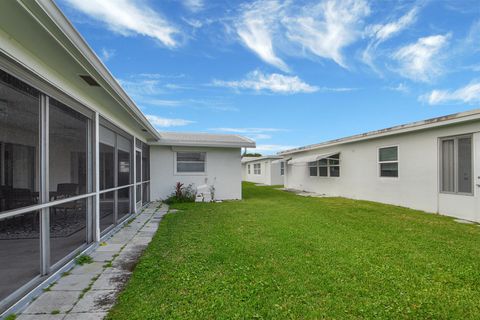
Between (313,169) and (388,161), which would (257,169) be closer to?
(313,169)

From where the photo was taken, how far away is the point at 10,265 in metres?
3.71

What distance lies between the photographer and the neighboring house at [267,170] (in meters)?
26.4

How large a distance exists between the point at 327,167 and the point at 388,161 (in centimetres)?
497

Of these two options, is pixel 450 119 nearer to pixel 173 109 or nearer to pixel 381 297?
pixel 381 297

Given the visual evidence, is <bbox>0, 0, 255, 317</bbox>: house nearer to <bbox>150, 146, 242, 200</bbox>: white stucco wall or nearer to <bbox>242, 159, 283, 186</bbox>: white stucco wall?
<bbox>150, 146, 242, 200</bbox>: white stucco wall

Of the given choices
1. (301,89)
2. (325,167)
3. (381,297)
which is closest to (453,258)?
(381,297)

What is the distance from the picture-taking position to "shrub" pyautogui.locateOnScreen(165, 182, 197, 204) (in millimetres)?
12188

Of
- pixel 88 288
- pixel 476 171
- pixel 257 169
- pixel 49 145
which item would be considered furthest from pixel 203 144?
pixel 257 169

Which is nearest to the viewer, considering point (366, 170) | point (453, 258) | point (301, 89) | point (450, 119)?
point (453, 258)

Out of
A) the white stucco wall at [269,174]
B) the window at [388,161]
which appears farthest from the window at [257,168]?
the window at [388,161]

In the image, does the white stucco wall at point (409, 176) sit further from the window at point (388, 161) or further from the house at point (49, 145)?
the house at point (49, 145)

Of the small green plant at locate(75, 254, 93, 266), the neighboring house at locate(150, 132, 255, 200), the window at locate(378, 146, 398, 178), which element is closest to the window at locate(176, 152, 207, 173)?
the neighboring house at locate(150, 132, 255, 200)

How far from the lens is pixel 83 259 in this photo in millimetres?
4469

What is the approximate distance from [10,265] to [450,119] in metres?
11.0
